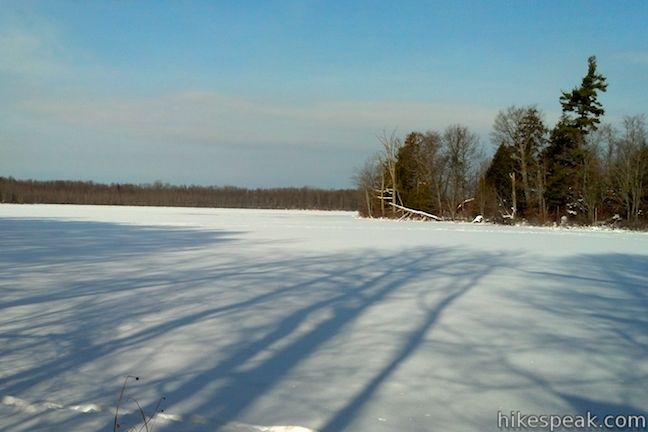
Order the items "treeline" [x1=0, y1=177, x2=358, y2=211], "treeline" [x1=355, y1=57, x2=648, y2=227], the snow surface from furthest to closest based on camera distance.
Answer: "treeline" [x1=0, y1=177, x2=358, y2=211], "treeline" [x1=355, y1=57, x2=648, y2=227], the snow surface

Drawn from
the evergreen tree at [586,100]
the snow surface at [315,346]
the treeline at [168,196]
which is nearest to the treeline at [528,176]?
the evergreen tree at [586,100]

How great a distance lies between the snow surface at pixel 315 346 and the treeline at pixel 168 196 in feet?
304

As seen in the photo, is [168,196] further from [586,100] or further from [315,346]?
[315,346]

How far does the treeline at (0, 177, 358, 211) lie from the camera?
105375 mm

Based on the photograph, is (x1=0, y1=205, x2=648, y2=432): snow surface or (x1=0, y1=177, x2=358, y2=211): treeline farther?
(x1=0, y1=177, x2=358, y2=211): treeline

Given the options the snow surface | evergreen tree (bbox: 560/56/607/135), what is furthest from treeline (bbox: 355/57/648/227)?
the snow surface

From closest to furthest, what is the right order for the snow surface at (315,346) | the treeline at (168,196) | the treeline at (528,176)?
the snow surface at (315,346), the treeline at (528,176), the treeline at (168,196)

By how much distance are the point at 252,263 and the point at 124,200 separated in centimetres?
10369

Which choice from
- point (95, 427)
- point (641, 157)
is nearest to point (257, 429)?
point (95, 427)

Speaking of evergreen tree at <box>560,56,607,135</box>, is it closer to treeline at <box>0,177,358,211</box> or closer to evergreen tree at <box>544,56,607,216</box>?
evergreen tree at <box>544,56,607,216</box>

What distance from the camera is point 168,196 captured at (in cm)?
11575

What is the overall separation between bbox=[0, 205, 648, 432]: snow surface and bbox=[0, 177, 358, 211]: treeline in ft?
304

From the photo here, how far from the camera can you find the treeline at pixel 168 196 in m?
105

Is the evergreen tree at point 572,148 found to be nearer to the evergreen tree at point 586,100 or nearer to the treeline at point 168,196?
the evergreen tree at point 586,100
